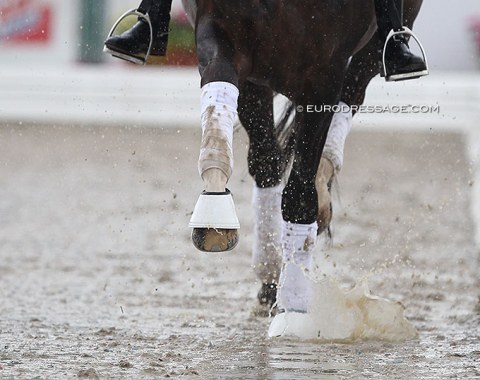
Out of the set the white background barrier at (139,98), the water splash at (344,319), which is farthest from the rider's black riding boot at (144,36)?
the white background barrier at (139,98)

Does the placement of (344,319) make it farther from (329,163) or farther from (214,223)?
(214,223)

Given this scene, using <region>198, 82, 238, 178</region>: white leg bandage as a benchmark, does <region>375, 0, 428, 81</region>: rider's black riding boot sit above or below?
above

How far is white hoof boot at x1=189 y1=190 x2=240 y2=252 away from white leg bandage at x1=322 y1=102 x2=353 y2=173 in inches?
59.7

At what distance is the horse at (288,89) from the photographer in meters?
4.82

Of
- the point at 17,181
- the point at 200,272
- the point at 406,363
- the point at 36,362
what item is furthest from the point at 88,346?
the point at 17,181

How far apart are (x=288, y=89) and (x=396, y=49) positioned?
0.60 meters

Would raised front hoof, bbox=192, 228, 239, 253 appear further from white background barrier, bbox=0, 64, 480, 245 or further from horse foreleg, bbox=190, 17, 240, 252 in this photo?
white background barrier, bbox=0, 64, 480, 245

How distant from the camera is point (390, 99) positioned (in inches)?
707

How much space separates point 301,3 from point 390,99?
1302 cm

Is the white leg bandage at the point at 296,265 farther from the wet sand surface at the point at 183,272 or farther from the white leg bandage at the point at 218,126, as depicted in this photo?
the white leg bandage at the point at 218,126

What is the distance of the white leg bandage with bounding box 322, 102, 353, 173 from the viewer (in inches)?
244

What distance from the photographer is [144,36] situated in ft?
18.3

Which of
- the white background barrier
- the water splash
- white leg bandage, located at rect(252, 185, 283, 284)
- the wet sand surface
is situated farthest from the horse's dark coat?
the white background barrier

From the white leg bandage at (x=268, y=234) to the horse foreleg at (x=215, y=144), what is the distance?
1.57 meters
